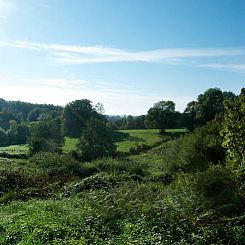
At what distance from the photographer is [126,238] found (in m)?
9.84

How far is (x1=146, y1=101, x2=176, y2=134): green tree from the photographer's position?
76.3 m

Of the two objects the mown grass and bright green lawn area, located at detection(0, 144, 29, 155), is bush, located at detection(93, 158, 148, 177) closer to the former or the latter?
bright green lawn area, located at detection(0, 144, 29, 155)

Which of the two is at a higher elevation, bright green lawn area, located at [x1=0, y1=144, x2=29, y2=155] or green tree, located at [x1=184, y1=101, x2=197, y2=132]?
green tree, located at [x1=184, y1=101, x2=197, y2=132]

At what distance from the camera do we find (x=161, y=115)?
76.4 m

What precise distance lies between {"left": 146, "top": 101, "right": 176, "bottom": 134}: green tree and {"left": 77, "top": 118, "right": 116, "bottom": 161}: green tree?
784 inches

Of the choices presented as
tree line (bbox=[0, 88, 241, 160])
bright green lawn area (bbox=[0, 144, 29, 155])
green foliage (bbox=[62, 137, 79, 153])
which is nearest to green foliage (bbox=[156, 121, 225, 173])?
tree line (bbox=[0, 88, 241, 160])

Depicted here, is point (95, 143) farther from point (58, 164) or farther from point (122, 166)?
point (58, 164)

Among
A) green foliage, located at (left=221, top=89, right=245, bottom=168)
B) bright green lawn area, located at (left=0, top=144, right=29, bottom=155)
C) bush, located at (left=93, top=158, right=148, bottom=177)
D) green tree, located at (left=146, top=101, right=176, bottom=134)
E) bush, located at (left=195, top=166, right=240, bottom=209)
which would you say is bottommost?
bright green lawn area, located at (left=0, top=144, right=29, bottom=155)

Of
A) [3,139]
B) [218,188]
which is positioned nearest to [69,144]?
[3,139]

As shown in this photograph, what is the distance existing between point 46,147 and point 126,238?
161 feet

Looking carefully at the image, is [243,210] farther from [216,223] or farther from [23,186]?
[23,186]

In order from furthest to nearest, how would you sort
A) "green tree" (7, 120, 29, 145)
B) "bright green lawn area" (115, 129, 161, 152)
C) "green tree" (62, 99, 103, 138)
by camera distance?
"green tree" (7, 120, 29, 145)
"green tree" (62, 99, 103, 138)
"bright green lawn area" (115, 129, 161, 152)

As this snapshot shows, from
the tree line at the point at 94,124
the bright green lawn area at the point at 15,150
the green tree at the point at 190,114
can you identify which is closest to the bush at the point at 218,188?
the tree line at the point at 94,124

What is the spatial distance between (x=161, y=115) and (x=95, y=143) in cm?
2390
